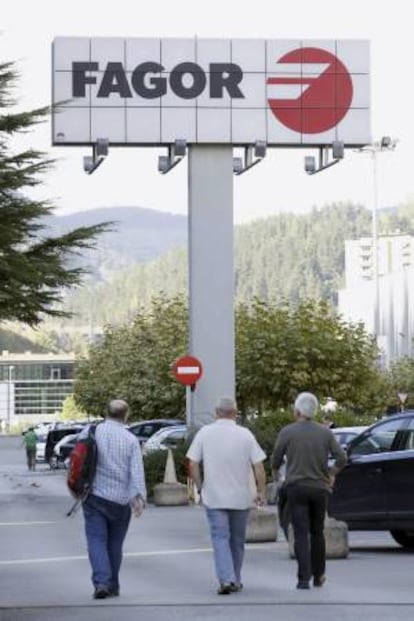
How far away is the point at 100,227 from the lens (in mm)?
33844

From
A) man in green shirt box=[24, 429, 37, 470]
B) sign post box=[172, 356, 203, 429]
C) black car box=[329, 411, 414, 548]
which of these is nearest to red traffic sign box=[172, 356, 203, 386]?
sign post box=[172, 356, 203, 429]

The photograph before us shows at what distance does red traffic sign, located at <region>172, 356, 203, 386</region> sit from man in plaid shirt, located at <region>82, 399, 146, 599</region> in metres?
23.1

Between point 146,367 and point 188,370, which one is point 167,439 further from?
point 146,367

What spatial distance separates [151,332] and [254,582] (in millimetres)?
58358

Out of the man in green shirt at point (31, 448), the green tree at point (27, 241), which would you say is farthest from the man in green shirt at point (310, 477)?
the man in green shirt at point (31, 448)

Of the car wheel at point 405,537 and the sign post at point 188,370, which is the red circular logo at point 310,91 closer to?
the sign post at point 188,370

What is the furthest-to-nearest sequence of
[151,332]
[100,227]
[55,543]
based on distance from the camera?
[151,332]
[100,227]
[55,543]

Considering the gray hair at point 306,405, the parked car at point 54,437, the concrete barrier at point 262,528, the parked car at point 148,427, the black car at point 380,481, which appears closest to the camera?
the gray hair at point 306,405

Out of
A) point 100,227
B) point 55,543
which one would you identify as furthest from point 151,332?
point 55,543

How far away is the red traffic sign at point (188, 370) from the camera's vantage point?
37875mm

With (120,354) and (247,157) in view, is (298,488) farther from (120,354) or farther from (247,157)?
(120,354)

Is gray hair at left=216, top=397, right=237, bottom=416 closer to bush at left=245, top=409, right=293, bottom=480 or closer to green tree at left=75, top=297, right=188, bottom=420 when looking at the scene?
bush at left=245, top=409, right=293, bottom=480

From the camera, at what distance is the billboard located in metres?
40.7

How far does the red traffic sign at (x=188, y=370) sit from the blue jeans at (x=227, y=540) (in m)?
22.7
